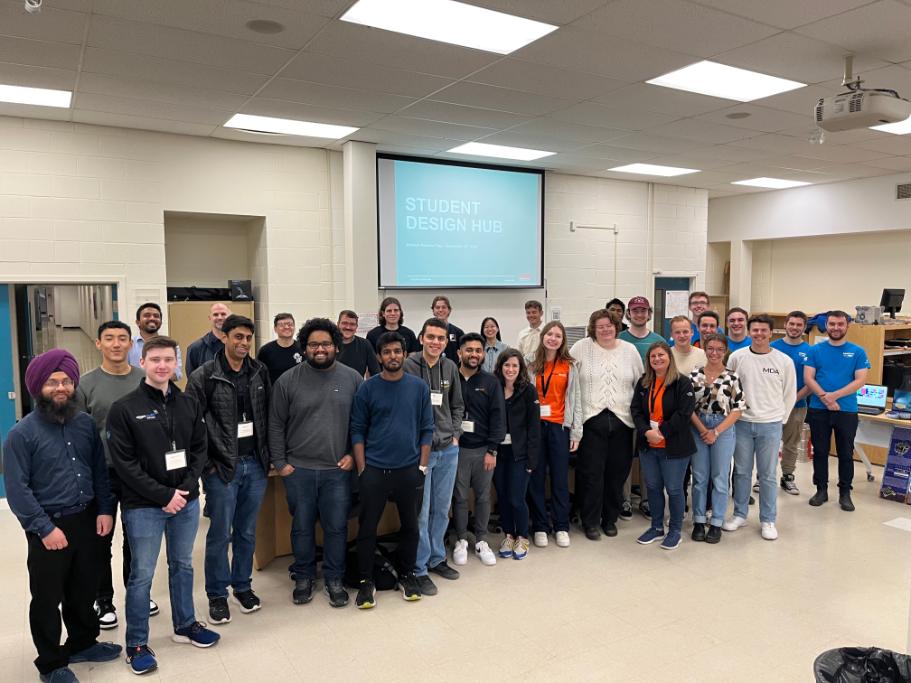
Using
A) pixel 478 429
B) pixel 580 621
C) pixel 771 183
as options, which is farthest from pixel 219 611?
pixel 771 183

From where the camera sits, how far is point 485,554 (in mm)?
4039

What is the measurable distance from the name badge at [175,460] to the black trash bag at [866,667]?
2578 mm

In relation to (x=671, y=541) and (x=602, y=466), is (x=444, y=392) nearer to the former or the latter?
(x=602, y=466)

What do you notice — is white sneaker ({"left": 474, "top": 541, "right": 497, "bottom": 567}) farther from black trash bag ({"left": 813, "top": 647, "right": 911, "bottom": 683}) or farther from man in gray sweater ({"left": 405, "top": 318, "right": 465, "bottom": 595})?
black trash bag ({"left": 813, "top": 647, "right": 911, "bottom": 683})

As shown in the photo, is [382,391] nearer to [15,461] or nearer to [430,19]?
[15,461]

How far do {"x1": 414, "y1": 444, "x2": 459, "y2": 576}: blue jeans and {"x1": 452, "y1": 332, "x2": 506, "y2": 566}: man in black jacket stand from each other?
0.50 feet

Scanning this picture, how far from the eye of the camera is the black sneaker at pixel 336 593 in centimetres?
349

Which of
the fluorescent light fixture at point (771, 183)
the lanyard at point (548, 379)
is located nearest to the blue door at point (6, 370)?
the lanyard at point (548, 379)

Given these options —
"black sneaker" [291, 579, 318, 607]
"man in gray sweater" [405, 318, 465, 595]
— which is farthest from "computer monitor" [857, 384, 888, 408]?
"black sneaker" [291, 579, 318, 607]

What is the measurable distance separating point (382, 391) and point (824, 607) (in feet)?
8.85

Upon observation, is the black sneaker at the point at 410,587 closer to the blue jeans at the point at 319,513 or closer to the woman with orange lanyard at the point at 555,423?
the blue jeans at the point at 319,513

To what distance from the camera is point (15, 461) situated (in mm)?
2525

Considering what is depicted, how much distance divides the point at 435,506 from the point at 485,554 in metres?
0.52

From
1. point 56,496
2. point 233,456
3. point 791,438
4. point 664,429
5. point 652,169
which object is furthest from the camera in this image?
point 652,169
